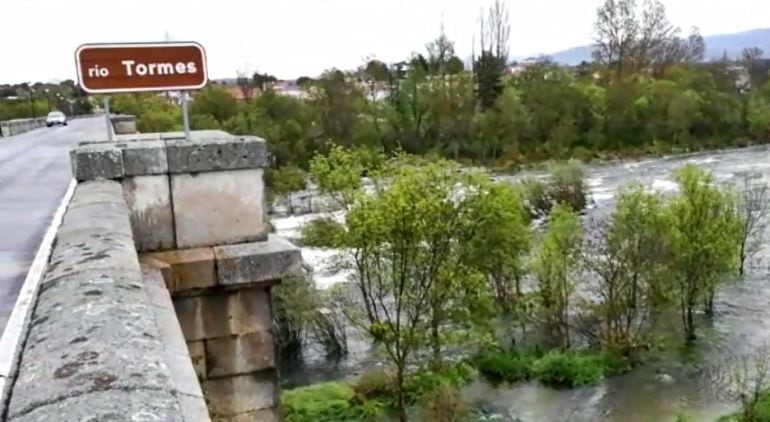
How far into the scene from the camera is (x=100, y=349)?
72.7 inches

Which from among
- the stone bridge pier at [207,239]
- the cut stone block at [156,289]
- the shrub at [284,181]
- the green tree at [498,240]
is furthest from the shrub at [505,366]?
the shrub at [284,181]

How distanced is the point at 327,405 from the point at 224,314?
14.6 meters

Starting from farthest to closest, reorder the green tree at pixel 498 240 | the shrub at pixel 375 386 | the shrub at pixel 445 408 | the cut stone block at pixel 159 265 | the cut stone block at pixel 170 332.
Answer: the green tree at pixel 498 240
the shrub at pixel 375 386
the shrub at pixel 445 408
the cut stone block at pixel 159 265
the cut stone block at pixel 170 332

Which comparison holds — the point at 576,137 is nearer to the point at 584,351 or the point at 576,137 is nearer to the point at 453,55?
the point at 453,55

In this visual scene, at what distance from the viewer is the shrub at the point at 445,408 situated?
16969mm

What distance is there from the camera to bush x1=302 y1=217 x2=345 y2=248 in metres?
22.8

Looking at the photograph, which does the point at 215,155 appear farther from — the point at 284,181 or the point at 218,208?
the point at 284,181

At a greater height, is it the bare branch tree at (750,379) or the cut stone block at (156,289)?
the cut stone block at (156,289)

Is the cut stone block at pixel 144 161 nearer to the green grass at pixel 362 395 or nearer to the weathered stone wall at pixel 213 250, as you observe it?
the weathered stone wall at pixel 213 250

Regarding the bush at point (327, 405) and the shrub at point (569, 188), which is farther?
the shrub at point (569, 188)

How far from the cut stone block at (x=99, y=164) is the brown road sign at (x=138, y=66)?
0.32 metres

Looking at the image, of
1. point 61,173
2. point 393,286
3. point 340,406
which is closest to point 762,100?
point 393,286

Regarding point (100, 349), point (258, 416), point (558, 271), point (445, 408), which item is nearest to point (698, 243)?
point (558, 271)

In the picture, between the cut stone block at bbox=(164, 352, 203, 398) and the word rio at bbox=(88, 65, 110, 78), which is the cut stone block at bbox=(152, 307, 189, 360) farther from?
Result: the word rio at bbox=(88, 65, 110, 78)
